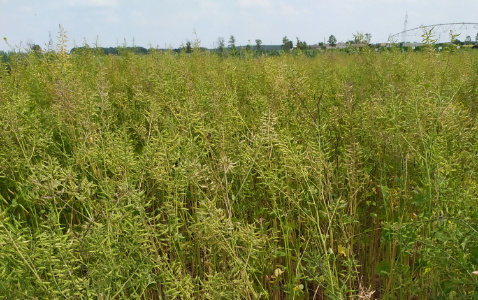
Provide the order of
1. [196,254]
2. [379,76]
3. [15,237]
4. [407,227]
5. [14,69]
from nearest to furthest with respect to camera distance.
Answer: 1. [15,237]
2. [407,227]
3. [196,254]
4. [379,76]
5. [14,69]

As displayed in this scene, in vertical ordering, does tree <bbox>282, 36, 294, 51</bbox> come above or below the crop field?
above

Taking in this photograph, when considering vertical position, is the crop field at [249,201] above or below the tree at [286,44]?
below

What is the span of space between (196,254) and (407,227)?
87 cm

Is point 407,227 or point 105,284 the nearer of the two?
point 105,284

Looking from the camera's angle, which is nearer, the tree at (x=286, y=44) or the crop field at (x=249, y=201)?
the crop field at (x=249, y=201)

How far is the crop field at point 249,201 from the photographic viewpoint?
1229 millimetres

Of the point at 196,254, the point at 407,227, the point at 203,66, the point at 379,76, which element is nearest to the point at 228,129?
the point at 196,254

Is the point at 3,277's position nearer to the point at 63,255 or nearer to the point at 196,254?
the point at 63,255

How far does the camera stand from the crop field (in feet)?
4.03

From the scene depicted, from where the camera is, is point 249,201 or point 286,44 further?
point 286,44

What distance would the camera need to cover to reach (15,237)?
3.75 feet

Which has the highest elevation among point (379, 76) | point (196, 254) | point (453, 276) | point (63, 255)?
point (379, 76)

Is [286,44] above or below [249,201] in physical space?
above

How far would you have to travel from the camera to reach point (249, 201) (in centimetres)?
199
